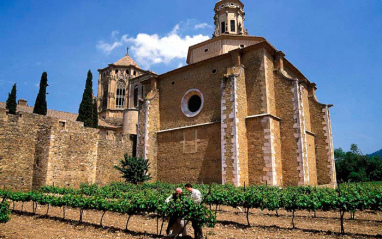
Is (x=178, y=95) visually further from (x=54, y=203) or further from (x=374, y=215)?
(x=374, y=215)

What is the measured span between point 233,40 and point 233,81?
8.09 metres

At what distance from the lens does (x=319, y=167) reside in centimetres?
1928

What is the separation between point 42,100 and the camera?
29.3 metres

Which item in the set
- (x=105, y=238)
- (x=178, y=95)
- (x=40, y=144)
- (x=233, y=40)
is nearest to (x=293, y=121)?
(x=178, y=95)

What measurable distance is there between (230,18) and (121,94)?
135ft

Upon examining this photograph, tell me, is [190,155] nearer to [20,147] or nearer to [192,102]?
[192,102]

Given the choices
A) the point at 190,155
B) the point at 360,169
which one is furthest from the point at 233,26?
the point at 360,169

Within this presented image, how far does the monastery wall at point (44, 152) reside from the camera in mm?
14633

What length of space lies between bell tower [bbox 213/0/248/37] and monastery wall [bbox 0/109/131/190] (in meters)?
15.9

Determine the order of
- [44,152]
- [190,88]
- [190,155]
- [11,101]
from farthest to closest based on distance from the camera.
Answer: [11,101] → [190,88] → [190,155] → [44,152]

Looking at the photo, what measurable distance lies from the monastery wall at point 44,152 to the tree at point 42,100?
14.5 meters

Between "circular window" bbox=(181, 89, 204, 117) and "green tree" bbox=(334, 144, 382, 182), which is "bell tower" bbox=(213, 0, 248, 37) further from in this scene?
"green tree" bbox=(334, 144, 382, 182)

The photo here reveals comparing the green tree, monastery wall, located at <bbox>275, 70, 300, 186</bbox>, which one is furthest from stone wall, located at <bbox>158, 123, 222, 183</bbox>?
the green tree

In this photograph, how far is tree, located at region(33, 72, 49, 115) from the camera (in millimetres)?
28734
